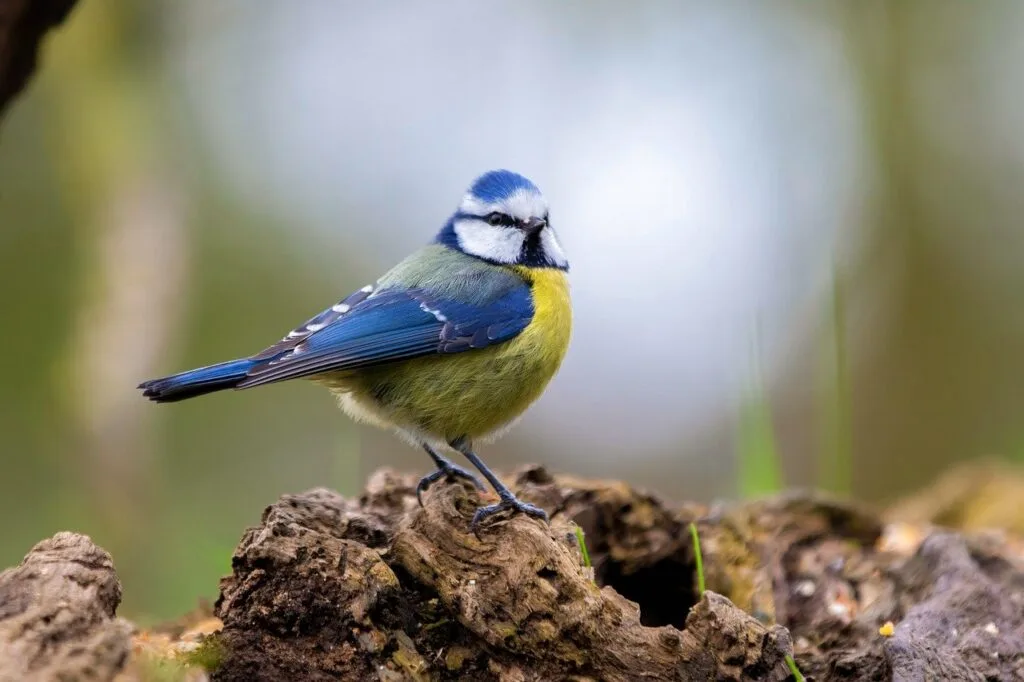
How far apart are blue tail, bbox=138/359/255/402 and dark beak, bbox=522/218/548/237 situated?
1174mm

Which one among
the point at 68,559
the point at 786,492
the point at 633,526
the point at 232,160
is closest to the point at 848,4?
the point at 232,160

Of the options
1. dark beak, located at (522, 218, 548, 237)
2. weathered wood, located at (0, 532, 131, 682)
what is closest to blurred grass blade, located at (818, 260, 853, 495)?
dark beak, located at (522, 218, 548, 237)

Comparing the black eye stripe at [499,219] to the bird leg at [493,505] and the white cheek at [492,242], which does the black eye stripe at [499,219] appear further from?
the bird leg at [493,505]

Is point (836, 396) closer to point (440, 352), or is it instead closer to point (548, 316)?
point (548, 316)

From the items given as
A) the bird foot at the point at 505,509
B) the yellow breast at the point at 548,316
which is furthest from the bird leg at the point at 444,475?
the yellow breast at the point at 548,316

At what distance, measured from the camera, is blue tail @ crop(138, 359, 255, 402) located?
2139 mm

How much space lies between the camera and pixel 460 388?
105 inches

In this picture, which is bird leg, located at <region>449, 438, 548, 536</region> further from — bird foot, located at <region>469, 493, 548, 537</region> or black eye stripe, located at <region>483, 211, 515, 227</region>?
black eye stripe, located at <region>483, 211, 515, 227</region>

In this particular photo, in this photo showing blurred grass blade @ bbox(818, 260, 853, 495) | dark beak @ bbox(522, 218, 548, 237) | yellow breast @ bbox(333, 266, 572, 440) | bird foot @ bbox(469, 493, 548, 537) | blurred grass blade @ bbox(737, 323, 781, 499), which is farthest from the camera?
dark beak @ bbox(522, 218, 548, 237)

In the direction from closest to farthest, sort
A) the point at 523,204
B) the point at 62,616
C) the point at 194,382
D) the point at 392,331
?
the point at 62,616
the point at 194,382
the point at 392,331
the point at 523,204

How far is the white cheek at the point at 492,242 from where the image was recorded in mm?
3148

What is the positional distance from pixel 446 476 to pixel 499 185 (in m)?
1.08

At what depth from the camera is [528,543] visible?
6.13 ft

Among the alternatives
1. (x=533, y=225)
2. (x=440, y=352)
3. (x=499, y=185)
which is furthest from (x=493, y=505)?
(x=499, y=185)
